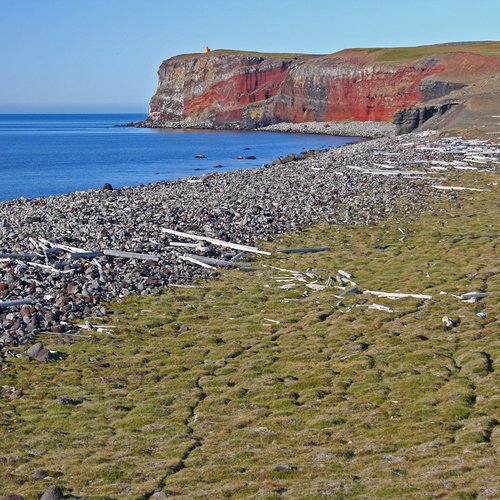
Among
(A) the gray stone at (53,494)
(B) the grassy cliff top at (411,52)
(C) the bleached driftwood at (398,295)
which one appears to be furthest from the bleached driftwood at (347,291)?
(B) the grassy cliff top at (411,52)

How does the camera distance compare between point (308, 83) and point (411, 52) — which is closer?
point (411, 52)

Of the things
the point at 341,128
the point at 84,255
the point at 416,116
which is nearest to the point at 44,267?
the point at 84,255

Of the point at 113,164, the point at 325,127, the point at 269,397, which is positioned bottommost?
the point at 269,397

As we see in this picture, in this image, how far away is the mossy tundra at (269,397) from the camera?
25.3 feet

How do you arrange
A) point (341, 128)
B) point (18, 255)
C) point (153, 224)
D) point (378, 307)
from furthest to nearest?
1. point (341, 128)
2. point (153, 224)
3. point (18, 255)
4. point (378, 307)

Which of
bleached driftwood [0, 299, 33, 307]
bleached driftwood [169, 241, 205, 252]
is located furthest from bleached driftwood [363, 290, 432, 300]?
bleached driftwood [0, 299, 33, 307]

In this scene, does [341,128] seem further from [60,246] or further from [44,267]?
[44,267]

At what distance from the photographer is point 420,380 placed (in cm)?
1034

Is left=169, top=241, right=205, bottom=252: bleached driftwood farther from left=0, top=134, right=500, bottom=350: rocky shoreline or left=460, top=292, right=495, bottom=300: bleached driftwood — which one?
left=460, top=292, right=495, bottom=300: bleached driftwood

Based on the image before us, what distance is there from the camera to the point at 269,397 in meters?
10.2

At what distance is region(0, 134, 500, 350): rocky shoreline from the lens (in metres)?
14.9

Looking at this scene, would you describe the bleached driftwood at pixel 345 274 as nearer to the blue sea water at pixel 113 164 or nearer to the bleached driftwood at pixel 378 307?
the bleached driftwood at pixel 378 307

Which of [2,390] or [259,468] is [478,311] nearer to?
[259,468]

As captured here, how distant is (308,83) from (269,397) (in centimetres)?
12416
